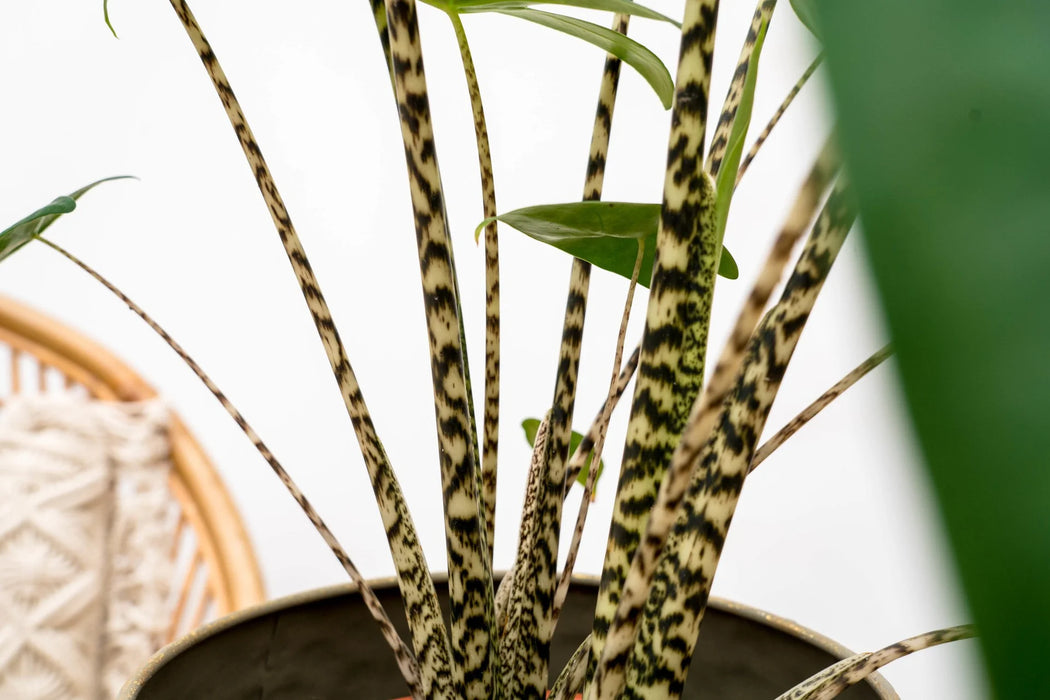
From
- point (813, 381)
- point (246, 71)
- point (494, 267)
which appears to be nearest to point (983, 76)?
point (494, 267)

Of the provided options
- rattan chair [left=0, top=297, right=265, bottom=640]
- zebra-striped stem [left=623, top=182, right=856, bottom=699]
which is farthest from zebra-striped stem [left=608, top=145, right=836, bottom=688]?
rattan chair [left=0, top=297, right=265, bottom=640]

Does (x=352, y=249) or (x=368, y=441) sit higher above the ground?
(x=352, y=249)

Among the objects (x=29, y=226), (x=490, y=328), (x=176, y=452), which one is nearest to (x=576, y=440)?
(x=490, y=328)

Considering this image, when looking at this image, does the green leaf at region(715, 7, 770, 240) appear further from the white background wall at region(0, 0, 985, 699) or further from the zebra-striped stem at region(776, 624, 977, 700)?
the white background wall at region(0, 0, 985, 699)

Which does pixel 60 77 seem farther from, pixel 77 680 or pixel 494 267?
pixel 494 267

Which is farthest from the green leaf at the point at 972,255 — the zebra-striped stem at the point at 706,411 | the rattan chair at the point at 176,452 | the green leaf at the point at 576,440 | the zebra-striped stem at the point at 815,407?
the rattan chair at the point at 176,452

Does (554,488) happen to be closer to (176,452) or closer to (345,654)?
(345,654)
